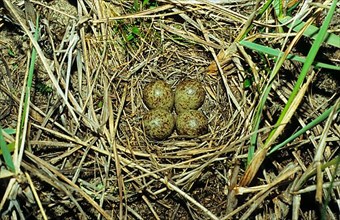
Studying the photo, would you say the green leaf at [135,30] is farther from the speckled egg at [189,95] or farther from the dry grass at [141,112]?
the speckled egg at [189,95]

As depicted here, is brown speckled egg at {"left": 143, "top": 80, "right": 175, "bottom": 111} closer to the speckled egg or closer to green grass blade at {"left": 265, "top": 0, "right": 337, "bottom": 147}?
the speckled egg

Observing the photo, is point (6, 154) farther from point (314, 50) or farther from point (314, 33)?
point (314, 33)

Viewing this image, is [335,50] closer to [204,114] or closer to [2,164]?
[204,114]

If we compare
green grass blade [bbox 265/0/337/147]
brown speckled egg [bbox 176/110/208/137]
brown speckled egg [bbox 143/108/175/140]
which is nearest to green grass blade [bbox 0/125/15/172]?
brown speckled egg [bbox 143/108/175/140]

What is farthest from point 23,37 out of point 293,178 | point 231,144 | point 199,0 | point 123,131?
point 293,178

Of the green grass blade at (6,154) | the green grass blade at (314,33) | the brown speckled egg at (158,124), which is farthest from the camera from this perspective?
the brown speckled egg at (158,124)

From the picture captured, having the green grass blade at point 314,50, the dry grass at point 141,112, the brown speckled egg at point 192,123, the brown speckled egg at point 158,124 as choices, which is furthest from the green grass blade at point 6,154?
the green grass blade at point 314,50
